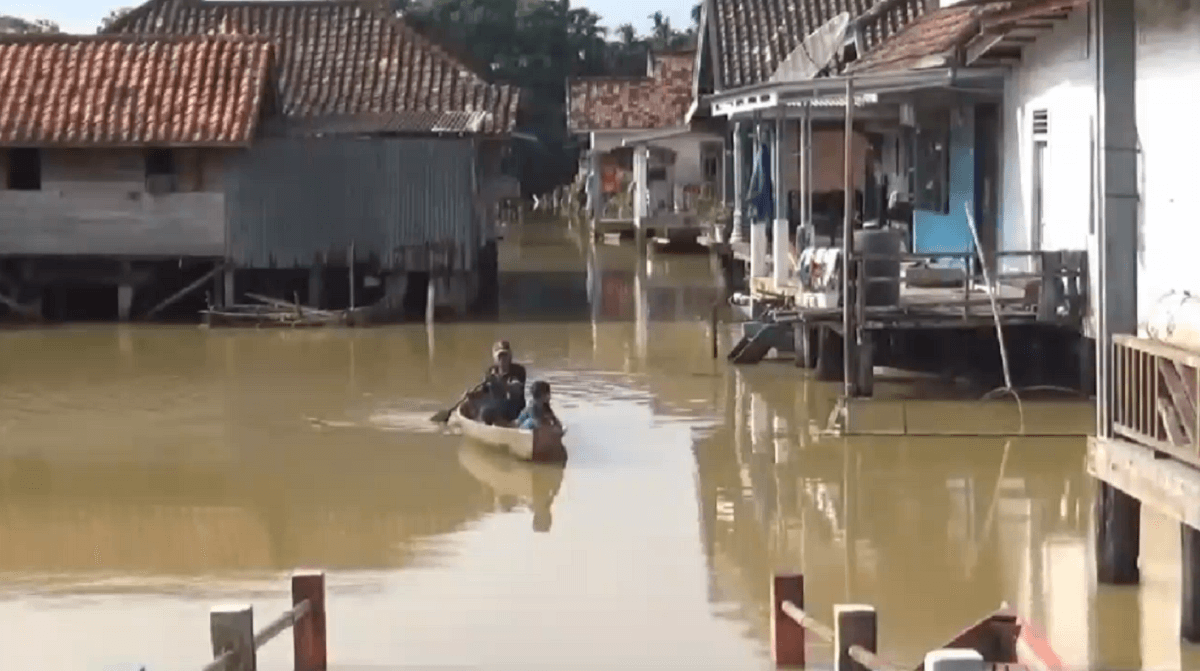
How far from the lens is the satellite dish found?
3428 cm

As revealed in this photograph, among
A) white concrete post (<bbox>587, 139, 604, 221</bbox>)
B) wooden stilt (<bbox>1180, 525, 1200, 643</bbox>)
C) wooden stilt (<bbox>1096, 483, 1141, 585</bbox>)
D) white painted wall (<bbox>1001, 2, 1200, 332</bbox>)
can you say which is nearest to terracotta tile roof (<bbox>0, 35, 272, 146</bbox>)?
white painted wall (<bbox>1001, 2, 1200, 332</bbox>)

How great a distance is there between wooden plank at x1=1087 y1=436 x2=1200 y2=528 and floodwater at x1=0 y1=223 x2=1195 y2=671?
3.07 feet

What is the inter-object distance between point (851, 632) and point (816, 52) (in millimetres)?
26502

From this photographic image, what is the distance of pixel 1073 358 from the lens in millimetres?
22516

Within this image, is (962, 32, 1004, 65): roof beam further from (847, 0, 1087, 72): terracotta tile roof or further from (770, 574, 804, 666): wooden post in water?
(770, 574, 804, 666): wooden post in water

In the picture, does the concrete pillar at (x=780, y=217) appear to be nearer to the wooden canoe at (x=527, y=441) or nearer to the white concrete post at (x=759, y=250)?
the white concrete post at (x=759, y=250)

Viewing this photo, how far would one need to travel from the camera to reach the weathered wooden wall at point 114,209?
106 ft

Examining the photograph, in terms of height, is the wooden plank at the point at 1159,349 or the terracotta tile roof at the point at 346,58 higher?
the terracotta tile roof at the point at 346,58

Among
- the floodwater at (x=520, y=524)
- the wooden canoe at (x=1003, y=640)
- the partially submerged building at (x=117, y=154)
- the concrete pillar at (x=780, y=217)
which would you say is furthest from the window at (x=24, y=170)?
the wooden canoe at (x=1003, y=640)

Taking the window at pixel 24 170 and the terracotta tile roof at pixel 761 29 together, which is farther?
the terracotta tile roof at pixel 761 29

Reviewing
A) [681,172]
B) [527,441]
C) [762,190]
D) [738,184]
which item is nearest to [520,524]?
[527,441]

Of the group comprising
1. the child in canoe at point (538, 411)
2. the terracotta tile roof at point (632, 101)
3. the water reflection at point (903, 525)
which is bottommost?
the water reflection at point (903, 525)

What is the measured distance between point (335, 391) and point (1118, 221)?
12.9 m

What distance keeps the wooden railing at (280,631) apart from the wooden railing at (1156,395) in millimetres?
4461
